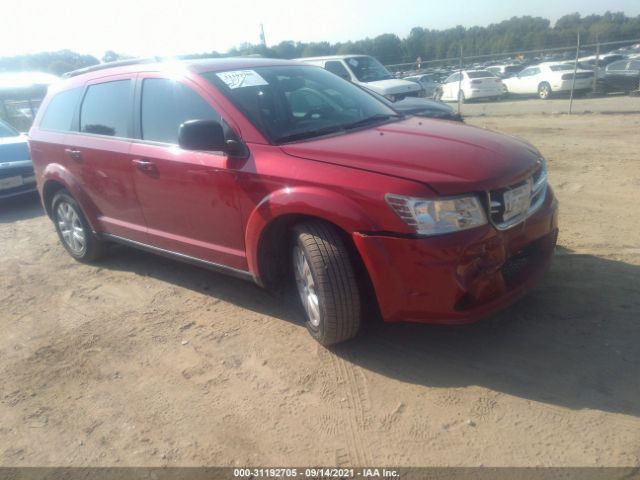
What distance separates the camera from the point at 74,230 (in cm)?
526

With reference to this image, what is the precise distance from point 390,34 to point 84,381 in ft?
169

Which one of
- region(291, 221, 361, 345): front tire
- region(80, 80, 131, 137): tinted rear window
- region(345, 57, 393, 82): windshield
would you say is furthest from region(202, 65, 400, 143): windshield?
region(345, 57, 393, 82): windshield

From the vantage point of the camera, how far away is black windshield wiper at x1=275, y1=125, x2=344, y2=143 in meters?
3.43

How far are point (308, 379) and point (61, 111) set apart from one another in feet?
Answer: 12.2

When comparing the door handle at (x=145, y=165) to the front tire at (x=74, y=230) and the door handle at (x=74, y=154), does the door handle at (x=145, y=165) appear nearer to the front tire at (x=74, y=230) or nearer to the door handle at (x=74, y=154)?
the door handle at (x=74, y=154)

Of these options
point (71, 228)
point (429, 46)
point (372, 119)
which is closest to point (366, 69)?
point (71, 228)

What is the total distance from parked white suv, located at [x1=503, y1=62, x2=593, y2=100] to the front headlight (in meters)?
20.0

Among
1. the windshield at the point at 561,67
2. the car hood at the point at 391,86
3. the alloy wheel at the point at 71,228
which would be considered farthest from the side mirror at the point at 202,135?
the windshield at the point at 561,67

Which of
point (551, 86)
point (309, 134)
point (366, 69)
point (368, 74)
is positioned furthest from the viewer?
point (551, 86)

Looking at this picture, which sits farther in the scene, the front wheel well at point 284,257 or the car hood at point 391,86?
the car hood at point 391,86

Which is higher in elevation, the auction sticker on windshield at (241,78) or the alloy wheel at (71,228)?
the auction sticker on windshield at (241,78)

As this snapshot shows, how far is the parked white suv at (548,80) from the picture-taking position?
19875 millimetres

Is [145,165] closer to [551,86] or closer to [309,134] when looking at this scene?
[309,134]

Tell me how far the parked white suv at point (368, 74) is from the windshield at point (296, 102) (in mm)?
8270
